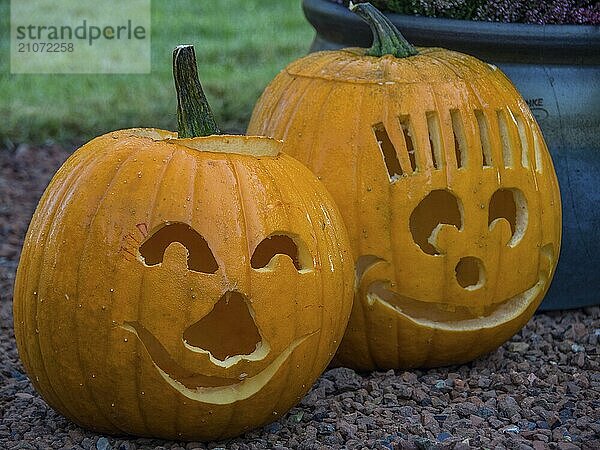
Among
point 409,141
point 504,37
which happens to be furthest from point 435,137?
point 504,37

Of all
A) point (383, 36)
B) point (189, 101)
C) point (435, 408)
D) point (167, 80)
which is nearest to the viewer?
point (189, 101)

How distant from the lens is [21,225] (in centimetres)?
516

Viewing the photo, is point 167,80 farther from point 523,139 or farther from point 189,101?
point 189,101

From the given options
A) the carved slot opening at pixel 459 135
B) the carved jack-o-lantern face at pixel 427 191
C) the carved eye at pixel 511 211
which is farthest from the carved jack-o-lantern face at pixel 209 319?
the carved eye at pixel 511 211

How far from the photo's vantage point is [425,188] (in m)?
3.12

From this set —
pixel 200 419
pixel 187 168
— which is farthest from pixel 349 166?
pixel 200 419

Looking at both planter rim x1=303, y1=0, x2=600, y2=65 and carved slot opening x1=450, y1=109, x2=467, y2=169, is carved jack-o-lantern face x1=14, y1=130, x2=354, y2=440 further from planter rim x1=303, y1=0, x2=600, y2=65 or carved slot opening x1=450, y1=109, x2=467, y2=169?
planter rim x1=303, y1=0, x2=600, y2=65

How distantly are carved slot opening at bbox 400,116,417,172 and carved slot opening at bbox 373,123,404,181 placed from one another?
4 cm

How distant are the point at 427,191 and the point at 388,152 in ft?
0.62

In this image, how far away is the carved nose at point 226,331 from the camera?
2828 millimetres

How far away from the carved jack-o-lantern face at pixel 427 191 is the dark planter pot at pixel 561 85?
13.4 inches

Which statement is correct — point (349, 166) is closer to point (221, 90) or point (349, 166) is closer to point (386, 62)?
point (386, 62)

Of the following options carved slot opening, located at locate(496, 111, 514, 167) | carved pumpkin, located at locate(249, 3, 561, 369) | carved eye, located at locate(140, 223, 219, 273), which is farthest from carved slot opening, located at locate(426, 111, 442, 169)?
carved eye, located at locate(140, 223, 219, 273)

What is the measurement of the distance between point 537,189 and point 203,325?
3.76 feet
